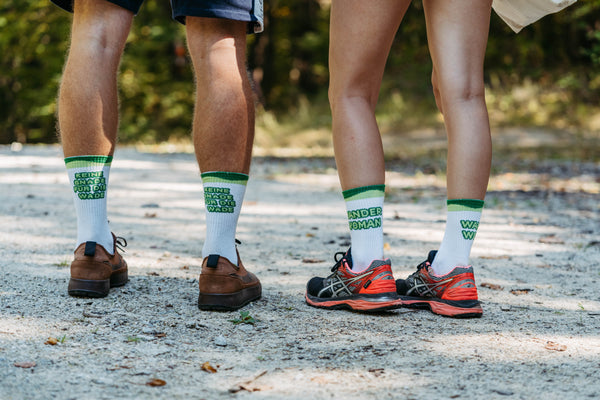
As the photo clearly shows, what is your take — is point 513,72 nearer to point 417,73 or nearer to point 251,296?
point 417,73

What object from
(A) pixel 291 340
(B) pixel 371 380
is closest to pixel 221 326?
(A) pixel 291 340

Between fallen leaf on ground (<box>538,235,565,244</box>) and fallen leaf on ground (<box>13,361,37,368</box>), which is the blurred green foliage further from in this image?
fallen leaf on ground (<box>13,361,37,368</box>)

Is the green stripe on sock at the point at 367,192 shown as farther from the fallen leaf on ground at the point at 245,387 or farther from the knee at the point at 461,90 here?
the fallen leaf on ground at the point at 245,387

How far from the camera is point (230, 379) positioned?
1.70 meters

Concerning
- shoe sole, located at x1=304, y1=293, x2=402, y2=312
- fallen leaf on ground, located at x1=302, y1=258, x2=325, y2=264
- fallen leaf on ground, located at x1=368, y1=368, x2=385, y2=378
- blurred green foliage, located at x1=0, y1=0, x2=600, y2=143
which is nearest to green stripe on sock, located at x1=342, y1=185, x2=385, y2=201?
shoe sole, located at x1=304, y1=293, x2=402, y2=312

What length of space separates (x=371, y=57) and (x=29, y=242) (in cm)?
201

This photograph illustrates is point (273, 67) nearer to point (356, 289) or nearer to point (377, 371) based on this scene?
point (356, 289)

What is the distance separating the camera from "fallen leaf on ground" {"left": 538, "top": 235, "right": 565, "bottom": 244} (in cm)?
381

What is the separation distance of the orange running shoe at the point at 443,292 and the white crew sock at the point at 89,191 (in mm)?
1140

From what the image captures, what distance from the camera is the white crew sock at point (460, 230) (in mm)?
2334

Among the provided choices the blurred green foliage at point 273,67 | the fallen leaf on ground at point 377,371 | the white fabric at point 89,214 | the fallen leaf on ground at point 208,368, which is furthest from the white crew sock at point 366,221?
the blurred green foliage at point 273,67

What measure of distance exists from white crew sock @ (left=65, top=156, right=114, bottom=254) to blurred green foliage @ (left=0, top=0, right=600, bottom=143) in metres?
11.8

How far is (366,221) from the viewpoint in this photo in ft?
7.59

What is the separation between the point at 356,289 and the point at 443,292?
1.04 feet
